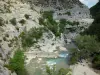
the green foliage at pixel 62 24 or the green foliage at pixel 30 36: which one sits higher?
the green foliage at pixel 62 24

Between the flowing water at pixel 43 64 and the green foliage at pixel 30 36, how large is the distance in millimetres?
9044

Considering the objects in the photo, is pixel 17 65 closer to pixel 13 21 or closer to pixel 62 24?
pixel 13 21

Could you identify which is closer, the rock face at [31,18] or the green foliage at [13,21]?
the rock face at [31,18]

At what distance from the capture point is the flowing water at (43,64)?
6651 cm

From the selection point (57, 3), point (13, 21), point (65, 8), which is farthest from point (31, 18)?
point (65, 8)

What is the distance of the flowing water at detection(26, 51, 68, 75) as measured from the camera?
218 ft

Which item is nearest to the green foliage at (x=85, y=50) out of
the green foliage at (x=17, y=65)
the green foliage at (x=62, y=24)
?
the green foliage at (x=17, y=65)

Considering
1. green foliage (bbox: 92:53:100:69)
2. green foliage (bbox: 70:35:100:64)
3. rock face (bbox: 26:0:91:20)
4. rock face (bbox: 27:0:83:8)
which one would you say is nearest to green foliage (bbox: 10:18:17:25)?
green foliage (bbox: 70:35:100:64)

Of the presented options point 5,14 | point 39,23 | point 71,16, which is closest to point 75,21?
point 71,16

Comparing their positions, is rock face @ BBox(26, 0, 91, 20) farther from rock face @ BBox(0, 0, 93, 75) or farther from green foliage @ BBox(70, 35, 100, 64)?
green foliage @ BBox(70, 35, 100, 64)

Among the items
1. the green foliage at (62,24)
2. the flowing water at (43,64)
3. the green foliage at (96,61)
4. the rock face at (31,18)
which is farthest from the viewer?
the green foliage at (62,24)

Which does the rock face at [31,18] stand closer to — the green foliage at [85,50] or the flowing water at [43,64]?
the flowing water at [43,64]

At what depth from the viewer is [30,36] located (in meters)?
86.8

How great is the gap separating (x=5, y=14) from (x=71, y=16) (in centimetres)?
5786
